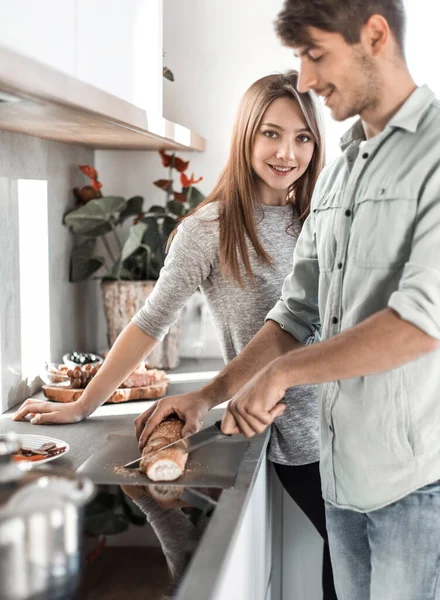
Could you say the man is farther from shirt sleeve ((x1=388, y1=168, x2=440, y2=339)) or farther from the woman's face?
the woman's face

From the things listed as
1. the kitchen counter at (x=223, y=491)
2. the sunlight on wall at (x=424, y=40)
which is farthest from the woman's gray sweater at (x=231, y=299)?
the sunlight on wall at (x=424, y=40)

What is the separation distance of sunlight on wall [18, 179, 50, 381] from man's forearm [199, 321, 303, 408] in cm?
64

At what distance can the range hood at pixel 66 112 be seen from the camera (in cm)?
93

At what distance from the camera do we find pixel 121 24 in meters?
1.59

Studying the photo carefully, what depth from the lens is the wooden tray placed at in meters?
1.83

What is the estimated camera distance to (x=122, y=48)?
5.23ft

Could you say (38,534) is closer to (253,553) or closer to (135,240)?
(253,553)

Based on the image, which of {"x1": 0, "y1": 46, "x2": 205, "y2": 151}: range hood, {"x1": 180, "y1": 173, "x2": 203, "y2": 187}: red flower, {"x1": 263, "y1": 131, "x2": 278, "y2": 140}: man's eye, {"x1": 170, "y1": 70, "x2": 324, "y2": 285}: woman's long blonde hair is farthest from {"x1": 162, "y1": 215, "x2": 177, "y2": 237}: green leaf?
{"x1": 263, "y1": 131, "x2": 278, "y2": 140}: man's eye

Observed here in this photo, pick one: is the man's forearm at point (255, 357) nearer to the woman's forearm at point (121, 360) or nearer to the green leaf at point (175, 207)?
the woman's forearm at point (121, 360)

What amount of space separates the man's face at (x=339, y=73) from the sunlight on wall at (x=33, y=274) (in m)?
0.96

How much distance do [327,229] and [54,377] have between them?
906 mm

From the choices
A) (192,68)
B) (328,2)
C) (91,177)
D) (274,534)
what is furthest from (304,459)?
(192,68)

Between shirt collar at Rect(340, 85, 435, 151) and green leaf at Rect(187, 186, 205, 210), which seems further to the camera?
green leaf at Rect(187, 186, 205, 210)

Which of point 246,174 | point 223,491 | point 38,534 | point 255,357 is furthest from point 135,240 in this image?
point 38,534
